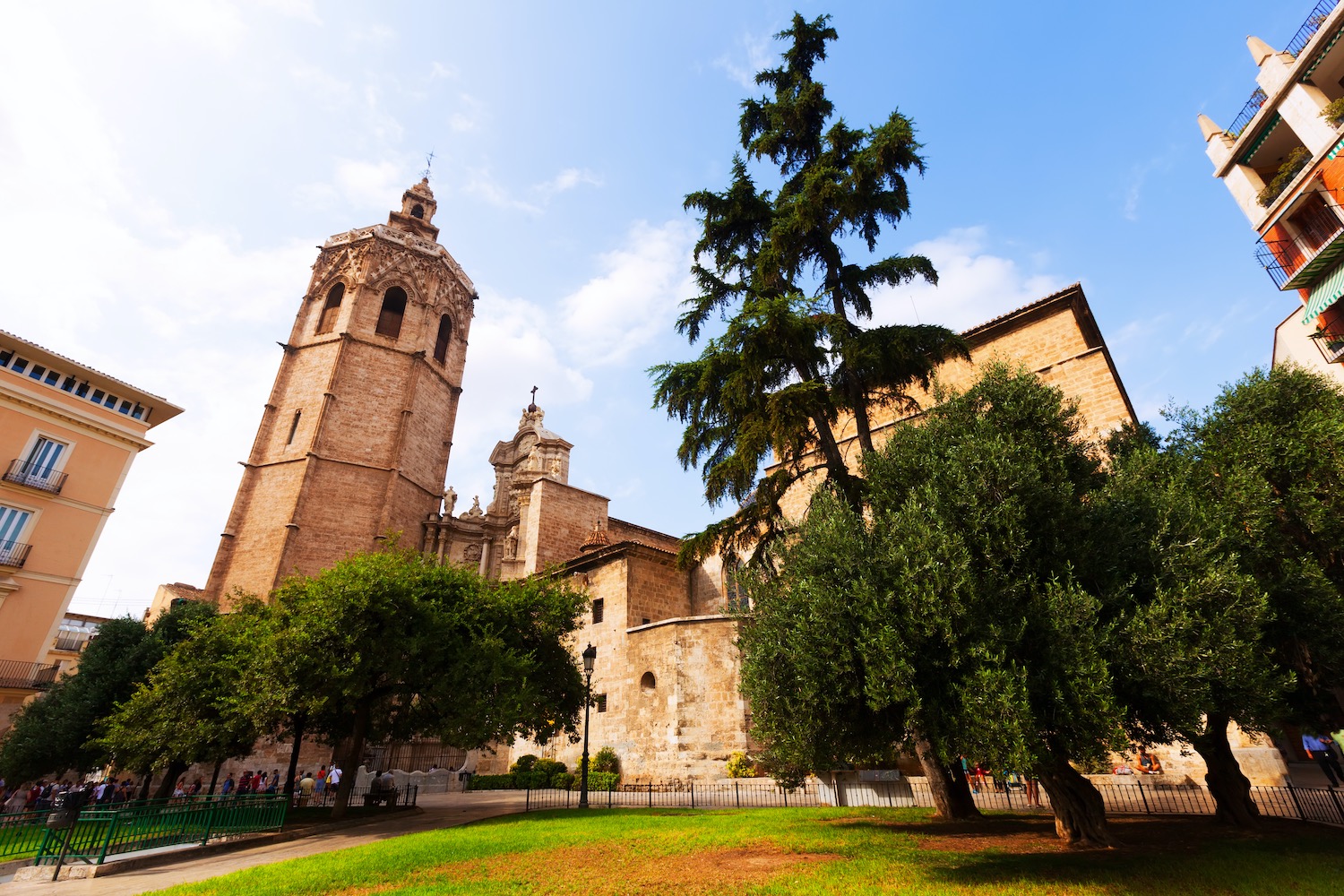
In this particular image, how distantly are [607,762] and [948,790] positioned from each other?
43.8ft

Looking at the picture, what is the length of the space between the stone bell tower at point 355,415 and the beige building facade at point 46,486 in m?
6.04

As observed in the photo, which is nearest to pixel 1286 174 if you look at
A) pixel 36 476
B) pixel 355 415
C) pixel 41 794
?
pixel 355 415

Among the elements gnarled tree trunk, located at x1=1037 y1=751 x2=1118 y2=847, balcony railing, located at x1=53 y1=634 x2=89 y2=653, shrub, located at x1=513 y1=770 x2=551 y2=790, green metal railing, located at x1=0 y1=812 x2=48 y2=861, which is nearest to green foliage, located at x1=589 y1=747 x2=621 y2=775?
shrub, located at x1=513 y1=770 x2=551 y2=790

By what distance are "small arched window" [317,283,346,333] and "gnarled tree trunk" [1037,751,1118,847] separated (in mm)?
40436

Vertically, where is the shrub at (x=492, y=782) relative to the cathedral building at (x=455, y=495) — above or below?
below

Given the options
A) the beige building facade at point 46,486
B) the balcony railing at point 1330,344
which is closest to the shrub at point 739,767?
the balcony railing at point 1330,344

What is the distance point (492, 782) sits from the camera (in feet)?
79.3

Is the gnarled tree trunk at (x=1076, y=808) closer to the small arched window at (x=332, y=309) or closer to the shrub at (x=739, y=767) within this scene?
the shrub at (x=739, y=767)

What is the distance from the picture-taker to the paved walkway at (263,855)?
8.73m

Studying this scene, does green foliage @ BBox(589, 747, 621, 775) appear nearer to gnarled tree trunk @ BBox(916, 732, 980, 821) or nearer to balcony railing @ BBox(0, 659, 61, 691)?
gnarled tree trunk @ BBox(916, 732, 980, 821)

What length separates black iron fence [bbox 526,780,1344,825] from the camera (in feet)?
36.9

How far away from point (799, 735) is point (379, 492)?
102ft

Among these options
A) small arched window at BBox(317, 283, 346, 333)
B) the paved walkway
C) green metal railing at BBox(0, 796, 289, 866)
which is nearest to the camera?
the paved walkway

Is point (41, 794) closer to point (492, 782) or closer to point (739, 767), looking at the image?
point (492, 782)
